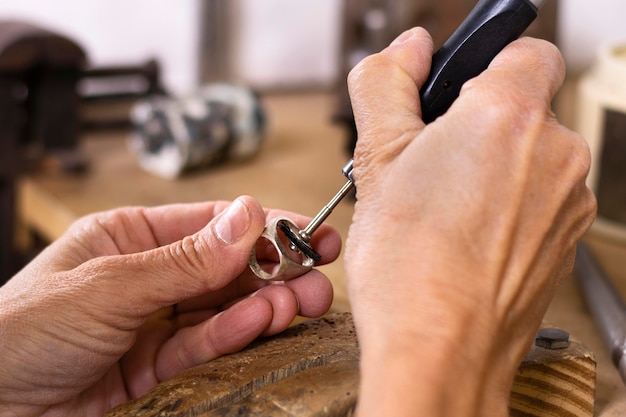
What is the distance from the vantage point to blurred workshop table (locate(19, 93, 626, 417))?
1.31 m

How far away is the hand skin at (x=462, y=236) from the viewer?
530 millimetres

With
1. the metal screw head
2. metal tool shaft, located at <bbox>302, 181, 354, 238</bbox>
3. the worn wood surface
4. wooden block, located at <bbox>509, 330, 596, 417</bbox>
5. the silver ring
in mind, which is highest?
metal tool shaft, located at <bbox>302, 181, 354, 238</bbox>

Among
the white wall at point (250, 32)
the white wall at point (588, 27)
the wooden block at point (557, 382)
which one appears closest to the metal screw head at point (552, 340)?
the wooden block at point (557, 382)

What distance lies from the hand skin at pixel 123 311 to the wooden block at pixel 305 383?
0.04 m

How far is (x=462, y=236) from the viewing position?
21.6 inches

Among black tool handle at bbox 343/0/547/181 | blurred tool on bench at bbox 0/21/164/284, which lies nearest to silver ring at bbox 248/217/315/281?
black tool handle at bbox 343/0/547/181

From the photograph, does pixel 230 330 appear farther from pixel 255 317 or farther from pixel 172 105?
pixel 172 105

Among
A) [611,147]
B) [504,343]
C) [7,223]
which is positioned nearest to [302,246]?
[504,343]

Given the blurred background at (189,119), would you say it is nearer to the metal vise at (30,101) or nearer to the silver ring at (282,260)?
the metal vise at (30,101)

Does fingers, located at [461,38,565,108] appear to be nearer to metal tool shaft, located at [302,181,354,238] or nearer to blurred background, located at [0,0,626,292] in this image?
metal tool shaft, located at [302,181,354,238]

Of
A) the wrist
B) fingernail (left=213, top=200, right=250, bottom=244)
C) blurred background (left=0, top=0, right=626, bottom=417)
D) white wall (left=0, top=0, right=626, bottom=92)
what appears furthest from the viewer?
white wall (left=0, top=0, right=626, bottom=92)

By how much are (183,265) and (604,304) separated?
497mm

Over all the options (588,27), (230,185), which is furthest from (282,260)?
(588,27)

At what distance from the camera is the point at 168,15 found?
7.30 ft
